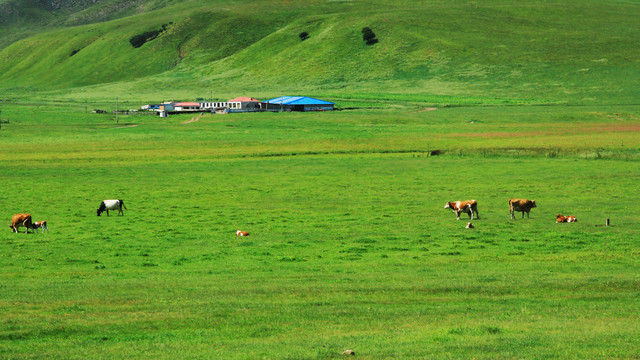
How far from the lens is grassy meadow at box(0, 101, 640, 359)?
1822 cm

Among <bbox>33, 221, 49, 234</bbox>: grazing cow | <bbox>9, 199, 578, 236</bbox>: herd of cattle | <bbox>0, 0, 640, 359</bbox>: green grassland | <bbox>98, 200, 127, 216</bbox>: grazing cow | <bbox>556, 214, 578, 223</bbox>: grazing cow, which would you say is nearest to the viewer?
<bbox>0, 0, 640, 359</bbox>: green grassland

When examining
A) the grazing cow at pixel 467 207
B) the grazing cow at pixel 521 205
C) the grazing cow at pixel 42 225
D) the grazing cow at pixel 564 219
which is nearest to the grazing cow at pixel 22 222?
the grazing cow at pixel 42 225

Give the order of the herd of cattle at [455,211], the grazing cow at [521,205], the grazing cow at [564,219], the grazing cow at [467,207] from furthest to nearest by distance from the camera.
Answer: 1. the grazing cow at [521,205]
2. the grazing cow at [467,207]
3. the grazing cow at [564,219]
4. the herd of cattle at [455,211]

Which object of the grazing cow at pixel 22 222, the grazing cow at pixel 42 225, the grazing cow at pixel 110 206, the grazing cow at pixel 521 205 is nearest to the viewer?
the grazing cow at pixel 22 222

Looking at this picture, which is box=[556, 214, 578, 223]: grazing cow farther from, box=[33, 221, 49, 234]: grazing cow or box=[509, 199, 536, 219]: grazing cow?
box=[33, 221, 49, 234]: grazing cow

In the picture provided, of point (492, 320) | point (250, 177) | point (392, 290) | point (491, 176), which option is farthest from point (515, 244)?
point (250, 177)

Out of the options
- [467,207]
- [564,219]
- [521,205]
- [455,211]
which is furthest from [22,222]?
[564,219]

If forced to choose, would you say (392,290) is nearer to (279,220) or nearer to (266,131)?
(279,220)

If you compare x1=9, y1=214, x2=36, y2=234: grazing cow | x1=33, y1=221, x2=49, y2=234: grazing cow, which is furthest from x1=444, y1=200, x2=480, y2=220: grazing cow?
x1=9, y1=214, x2=36, y2=234: grazing cow

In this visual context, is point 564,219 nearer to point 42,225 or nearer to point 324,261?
point 324,261

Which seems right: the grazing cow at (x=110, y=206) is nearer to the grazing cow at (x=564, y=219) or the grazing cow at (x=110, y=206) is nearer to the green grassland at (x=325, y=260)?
the green grassland at (x=325, y=260)

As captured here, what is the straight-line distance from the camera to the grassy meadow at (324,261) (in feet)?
59.8

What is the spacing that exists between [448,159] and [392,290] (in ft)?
202

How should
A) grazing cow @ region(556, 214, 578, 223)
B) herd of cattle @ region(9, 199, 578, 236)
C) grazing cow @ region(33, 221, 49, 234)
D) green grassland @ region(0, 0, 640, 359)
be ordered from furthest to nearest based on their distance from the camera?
grazing cow @ region(556, 214, 578, 223)
grazing cow @ region(33, 221, 49, 234)
herd of cattle @ region(9, 199, 578, 236)
green grassland @ region(0, 0, 640, 359)
